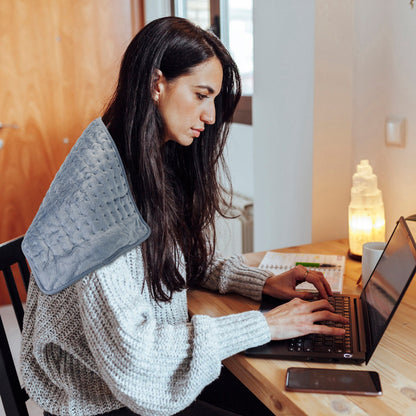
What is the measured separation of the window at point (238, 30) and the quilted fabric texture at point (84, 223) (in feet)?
4.77

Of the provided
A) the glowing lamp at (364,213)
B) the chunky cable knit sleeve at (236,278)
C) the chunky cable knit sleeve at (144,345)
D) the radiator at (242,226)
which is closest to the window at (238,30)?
the radiator at (242,226)

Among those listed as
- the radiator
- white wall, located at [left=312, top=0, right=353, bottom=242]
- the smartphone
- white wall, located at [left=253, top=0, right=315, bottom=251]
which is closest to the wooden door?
the radiator

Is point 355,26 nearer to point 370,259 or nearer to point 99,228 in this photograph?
point 370,259

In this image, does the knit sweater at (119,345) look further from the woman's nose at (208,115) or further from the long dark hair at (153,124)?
the woman's nose at (208,115)

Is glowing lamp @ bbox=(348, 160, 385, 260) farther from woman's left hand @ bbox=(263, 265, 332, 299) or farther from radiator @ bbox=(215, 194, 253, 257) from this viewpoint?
radiator @ bbox=(215, 194, 253, 257)

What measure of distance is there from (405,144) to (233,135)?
1041 millimetres

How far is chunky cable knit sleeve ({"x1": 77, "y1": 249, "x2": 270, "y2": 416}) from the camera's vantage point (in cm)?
83

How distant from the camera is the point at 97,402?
95 cm

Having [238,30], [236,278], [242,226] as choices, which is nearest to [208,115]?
[236,278]

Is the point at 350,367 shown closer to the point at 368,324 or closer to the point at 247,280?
the point at 368,324

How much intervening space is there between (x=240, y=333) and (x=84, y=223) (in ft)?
1.06

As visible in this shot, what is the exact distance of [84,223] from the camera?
34.9 inches

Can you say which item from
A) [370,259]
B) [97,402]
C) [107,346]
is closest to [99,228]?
[107,346]

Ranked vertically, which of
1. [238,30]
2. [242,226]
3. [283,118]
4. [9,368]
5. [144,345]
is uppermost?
[238,30]
